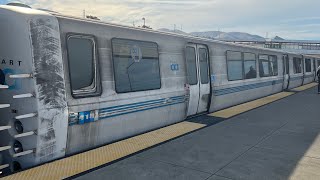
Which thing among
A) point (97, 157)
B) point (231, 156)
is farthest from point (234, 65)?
point (97, 157)

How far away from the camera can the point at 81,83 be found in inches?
216

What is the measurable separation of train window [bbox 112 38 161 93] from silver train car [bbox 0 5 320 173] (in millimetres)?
21

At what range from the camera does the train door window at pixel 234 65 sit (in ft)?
37.1

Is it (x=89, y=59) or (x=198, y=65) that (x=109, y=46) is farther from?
(x=198, y=65)

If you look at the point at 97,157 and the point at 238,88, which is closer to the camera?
the point at 97,157

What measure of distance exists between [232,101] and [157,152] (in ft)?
21.0

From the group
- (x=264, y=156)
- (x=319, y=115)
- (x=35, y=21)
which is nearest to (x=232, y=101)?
(x=319, y=115)

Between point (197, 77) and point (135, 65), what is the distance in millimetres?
2861

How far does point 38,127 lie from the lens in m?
4.66

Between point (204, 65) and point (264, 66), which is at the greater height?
point (204, 65)

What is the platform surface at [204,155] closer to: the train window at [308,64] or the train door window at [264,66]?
the train door window at [264,66]

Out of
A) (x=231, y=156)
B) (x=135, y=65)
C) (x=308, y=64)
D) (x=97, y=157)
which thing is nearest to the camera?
(x=97, y=157)

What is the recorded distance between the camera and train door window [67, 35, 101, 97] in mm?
5320

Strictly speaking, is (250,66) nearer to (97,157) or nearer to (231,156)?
(231,156)
